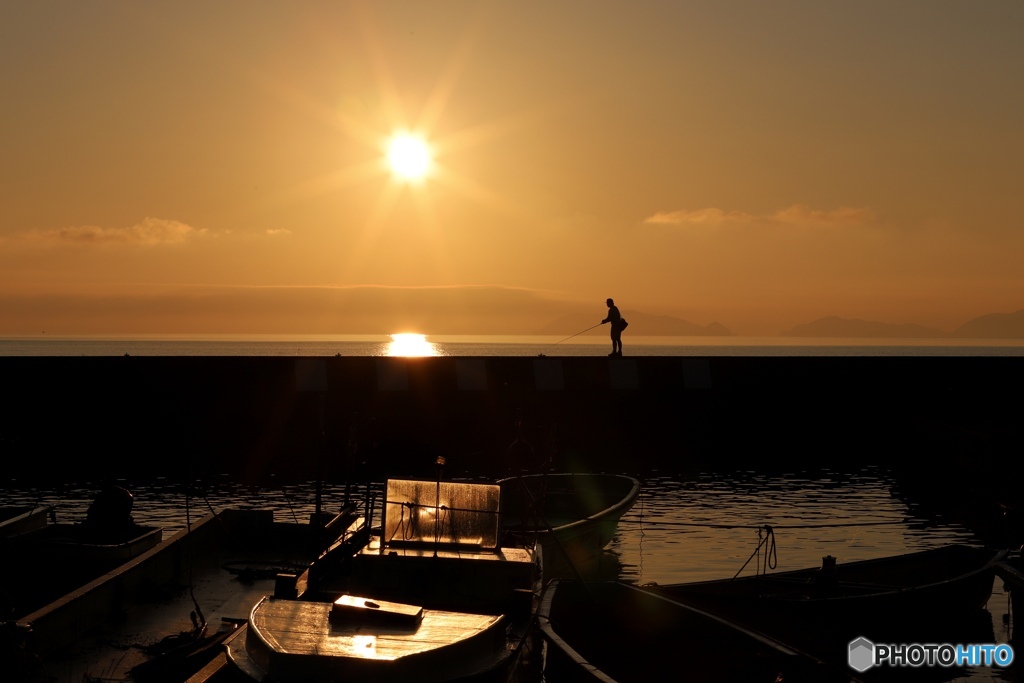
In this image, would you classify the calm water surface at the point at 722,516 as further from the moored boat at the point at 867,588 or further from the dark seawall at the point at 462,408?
the dark seawall at the point at 462,408

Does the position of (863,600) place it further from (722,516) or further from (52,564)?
(722,516)

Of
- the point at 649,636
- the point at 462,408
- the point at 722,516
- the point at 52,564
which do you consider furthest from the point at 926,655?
the point at 462,408

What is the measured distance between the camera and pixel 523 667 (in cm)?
1153

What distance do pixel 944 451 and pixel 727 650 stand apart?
123 ft

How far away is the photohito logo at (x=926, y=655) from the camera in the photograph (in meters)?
16.5

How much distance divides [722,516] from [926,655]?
738 inches

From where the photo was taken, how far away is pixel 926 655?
59.1ft

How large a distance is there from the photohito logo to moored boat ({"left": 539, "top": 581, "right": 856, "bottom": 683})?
3.44 m

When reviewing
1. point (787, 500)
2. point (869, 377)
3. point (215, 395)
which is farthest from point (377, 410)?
point (869, 377)

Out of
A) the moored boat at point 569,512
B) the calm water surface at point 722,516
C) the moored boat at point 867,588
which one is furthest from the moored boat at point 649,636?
the calm water surface at point 722,516

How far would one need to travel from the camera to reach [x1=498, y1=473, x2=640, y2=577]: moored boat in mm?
19161

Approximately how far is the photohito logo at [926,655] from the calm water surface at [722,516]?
150 cm

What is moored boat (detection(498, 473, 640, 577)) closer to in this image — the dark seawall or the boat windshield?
the boat windshield

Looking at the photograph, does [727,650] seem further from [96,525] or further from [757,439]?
[757,439]
